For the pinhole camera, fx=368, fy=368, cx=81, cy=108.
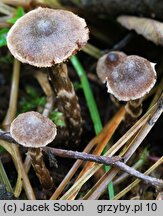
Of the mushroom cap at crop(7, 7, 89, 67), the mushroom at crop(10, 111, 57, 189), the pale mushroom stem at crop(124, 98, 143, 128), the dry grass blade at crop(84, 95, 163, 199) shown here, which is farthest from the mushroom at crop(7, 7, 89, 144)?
the dry grass blade at crop(84, 95, 163, 199)

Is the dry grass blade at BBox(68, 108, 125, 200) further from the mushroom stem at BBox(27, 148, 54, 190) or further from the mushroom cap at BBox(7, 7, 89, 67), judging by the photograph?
the mushroom cap at BBox(7, 7, 89, 67)

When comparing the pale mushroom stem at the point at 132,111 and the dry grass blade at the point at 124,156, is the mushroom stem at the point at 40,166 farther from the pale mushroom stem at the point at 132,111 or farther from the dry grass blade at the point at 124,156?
the pale mushroom stem at the point at 132,111

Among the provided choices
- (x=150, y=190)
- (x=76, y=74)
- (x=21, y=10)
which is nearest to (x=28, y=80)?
(x=76, y=74)

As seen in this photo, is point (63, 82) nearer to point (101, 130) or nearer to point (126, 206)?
point (101, 130)

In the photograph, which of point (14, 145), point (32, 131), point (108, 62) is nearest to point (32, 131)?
point (32, 131)

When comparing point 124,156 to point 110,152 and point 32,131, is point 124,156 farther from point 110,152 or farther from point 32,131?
point 32,131

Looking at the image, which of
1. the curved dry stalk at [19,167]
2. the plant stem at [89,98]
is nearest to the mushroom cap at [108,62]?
the plant stem at [89,98]
